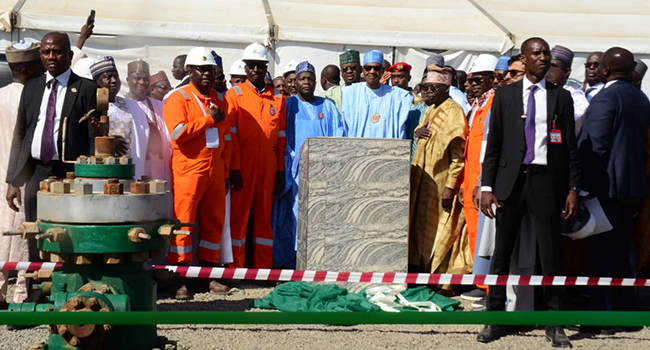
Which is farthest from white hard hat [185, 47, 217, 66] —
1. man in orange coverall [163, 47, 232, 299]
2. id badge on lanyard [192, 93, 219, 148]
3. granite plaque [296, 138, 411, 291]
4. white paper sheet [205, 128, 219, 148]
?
granite plaque [296, 138, 411, 291]

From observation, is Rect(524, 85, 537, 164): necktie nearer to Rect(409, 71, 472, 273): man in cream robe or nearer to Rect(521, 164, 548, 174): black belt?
Rect(521, 164, 548, 174): black belt

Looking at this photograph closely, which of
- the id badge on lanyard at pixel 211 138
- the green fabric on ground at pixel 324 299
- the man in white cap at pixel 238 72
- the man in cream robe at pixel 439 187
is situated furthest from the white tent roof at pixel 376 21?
the green fabric on ground at pixel 324 299

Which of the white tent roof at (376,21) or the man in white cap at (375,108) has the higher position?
the white tent roof at (376,21)

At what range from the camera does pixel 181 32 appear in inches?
444

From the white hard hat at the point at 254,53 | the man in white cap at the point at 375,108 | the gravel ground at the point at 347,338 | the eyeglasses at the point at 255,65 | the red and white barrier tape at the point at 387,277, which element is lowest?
the gravel ground at the point at 347,338

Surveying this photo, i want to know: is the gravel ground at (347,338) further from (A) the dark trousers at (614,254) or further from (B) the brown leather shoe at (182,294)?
(B) the brown leather shoe at (182,294)

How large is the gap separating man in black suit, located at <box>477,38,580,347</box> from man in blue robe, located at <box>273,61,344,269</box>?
2.50 meters

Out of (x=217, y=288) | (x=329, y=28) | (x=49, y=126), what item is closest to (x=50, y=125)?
(x=49, y=126)

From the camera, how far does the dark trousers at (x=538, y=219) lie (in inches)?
201

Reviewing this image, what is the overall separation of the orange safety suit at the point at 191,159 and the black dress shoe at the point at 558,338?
2.85 metres

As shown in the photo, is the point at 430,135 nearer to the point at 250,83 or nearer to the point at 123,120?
the point at 250,83

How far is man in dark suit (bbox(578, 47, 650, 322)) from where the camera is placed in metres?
5.67

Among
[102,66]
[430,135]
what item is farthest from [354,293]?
[102,66]

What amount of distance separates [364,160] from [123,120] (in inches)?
76.6
